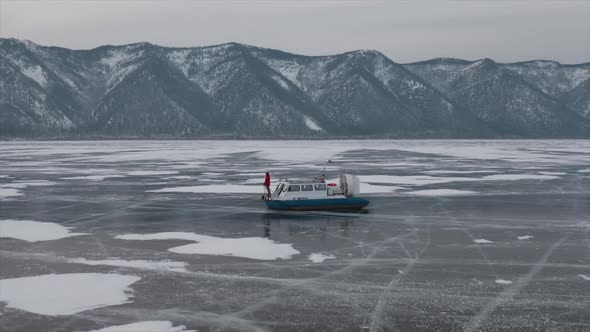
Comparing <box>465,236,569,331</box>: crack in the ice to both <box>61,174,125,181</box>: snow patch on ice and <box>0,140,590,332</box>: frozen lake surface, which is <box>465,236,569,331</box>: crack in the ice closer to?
<box>0,140,590,332</box>: frozen lake surface

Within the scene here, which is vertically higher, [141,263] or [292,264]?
[141,263]

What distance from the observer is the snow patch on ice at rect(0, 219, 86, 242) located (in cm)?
2733

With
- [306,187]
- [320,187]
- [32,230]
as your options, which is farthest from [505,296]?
[32,230]

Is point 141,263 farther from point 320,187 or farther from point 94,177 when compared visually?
point 94,177

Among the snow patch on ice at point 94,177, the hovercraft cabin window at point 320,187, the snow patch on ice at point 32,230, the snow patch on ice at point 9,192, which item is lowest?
the snow patch on ice at point 32,230

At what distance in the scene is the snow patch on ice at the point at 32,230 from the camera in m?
27.3

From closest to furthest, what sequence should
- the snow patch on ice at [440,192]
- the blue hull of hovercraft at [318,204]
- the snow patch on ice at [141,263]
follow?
1. the snow patch on ice at [141,263]
2. the blue hull of hovercraft at [318,204]
3. the snow patch on ice at [440,192]

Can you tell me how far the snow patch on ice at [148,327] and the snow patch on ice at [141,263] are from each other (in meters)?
5.49

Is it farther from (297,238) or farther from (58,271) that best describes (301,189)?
(58,271)

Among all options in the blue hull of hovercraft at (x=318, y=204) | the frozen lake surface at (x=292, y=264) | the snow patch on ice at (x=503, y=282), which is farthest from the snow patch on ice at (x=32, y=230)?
the snow patch on ice at (x=503, y=282)

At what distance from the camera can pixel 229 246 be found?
2538cm

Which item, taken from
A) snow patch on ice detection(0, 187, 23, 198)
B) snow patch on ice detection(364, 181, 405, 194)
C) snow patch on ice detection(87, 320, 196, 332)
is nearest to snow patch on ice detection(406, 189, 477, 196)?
snow patch on ice detection(364, 181, 405, 194)

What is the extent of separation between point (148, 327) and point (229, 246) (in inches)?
392

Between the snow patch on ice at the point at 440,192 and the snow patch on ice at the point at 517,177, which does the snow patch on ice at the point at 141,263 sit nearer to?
the snow patch on ice at the point at 440,192
